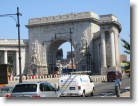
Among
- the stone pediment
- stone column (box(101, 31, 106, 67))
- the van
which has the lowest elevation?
the van

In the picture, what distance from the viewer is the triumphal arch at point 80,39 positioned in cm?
8144

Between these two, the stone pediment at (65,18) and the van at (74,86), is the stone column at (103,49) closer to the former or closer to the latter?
the stone pediment at (65,18)

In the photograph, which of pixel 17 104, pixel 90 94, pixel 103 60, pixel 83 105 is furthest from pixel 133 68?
pixel 103 60

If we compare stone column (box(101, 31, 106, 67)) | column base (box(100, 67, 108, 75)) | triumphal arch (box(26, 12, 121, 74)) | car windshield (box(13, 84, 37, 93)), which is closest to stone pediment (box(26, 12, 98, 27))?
triumphal arch (box(26, 12, 121, 74))

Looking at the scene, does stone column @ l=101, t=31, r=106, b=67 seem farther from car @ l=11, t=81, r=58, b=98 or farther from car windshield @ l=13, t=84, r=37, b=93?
car windshield @ l=13, t=84, r=37, b=93

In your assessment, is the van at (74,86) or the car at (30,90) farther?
the van at (74,86)

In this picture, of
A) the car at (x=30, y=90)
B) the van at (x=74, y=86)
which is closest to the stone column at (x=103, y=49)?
the van at (x=74, y=86)

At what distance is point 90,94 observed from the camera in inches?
1077

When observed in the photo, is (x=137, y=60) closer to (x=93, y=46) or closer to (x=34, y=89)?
(x=34, y=89)

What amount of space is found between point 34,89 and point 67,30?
242 feet

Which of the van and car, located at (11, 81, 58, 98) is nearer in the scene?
car, located at (11, 81, 58, 98)

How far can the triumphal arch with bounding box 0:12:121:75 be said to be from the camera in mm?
81625

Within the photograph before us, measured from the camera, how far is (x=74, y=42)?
90.0 meters

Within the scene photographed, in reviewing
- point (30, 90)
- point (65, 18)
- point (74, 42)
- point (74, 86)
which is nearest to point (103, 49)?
point (74, 42)
